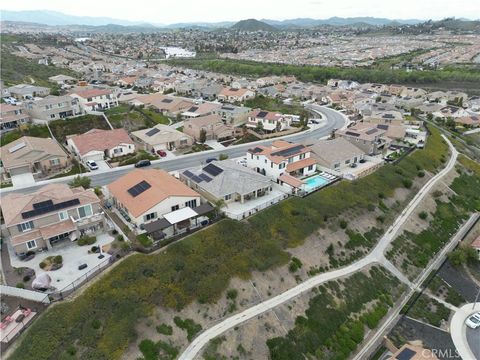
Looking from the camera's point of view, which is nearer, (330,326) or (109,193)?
(330,326)

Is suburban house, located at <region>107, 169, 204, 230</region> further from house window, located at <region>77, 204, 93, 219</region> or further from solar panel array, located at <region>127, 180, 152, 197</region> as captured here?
house window, located at <region>77, 204, 93, 219</region>

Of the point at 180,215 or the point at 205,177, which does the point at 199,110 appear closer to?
the point at 205,177

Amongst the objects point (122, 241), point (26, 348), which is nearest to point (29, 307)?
point (26, 348)

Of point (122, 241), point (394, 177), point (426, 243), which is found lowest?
point (426, 243)

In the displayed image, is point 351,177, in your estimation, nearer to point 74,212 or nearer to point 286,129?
point 286,129

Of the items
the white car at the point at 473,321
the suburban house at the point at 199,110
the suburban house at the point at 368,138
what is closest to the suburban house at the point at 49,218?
the white car at the point at 473,321

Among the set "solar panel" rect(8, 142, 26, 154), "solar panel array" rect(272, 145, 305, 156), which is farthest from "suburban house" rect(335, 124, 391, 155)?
"solar panel" rect(8, 142, 26, 154)
